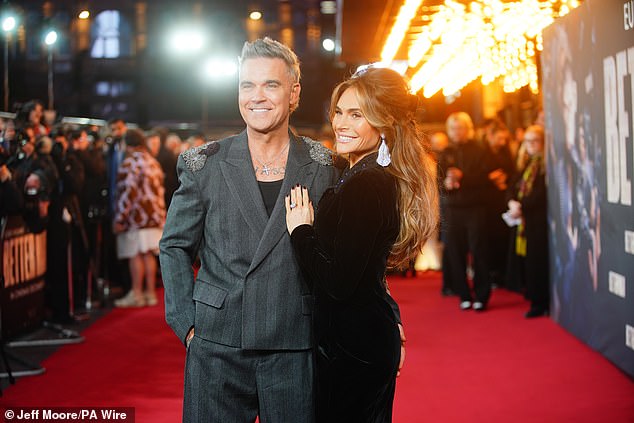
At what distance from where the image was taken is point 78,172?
854 centimetres

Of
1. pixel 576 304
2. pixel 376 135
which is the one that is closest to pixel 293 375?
pixel 376 135

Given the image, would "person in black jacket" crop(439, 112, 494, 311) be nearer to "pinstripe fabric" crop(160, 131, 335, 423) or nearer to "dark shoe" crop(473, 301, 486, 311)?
"dark shoe" crop(473, 301, 486, 311)

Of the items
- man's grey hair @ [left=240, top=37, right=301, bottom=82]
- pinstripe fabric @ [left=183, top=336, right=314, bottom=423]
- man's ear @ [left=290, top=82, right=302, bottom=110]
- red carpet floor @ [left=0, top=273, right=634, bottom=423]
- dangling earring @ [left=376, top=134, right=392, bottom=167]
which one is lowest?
red carpet floor @ [left=0, top=273, right=634, bottom=423]

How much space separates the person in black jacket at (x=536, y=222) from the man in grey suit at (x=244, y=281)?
6038 millimetres

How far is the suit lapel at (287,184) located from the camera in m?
2.88

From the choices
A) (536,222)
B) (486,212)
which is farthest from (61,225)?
(536,222)

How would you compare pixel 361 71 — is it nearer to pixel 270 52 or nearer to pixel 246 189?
pixel 270 52

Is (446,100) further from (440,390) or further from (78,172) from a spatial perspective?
(440,390)

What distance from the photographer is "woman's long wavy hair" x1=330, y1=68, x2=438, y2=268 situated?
293 cm

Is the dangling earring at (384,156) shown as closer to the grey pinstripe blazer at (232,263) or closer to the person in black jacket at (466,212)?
the grey pinstripe blazer at (232,263)

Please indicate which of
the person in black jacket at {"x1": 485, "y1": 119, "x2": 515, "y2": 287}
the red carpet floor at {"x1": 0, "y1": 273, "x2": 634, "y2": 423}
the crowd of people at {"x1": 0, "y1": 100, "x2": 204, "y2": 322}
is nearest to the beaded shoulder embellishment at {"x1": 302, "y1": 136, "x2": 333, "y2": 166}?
the red carpet floor at {"x1": 0, "y1": 273, "x2": 634, "y2": 423}

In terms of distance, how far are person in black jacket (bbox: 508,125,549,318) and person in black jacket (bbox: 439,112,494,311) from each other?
1.45 ft

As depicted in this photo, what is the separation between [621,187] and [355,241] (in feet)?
12.3

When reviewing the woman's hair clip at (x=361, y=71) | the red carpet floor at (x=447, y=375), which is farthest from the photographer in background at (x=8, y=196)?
the woman's hair clip at (x=361, y=71)
